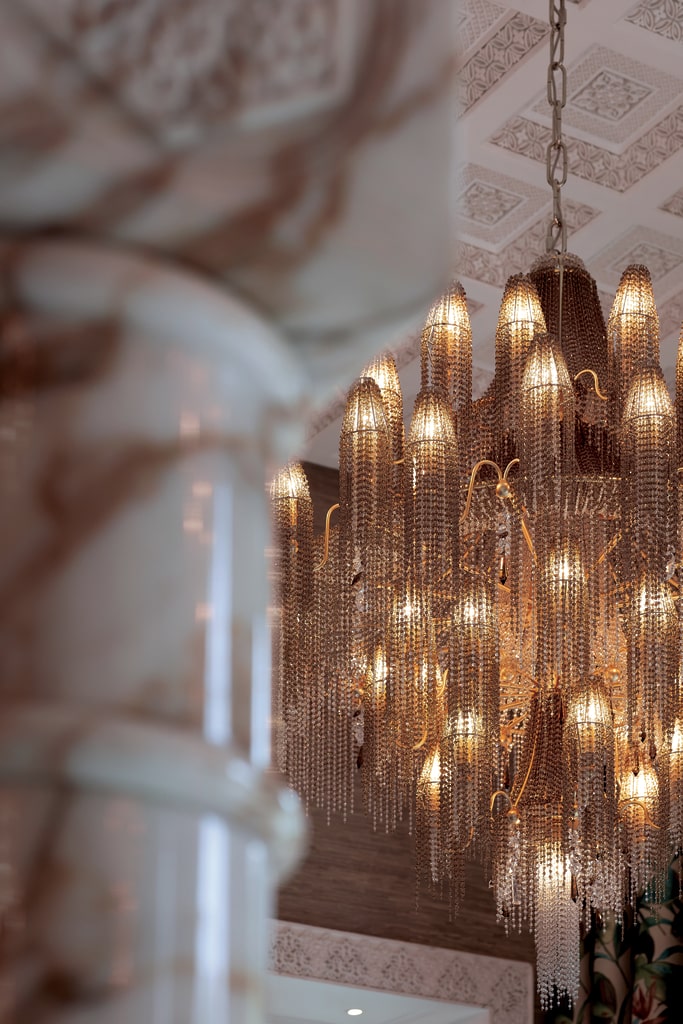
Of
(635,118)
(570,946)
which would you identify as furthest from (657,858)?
(635,118)

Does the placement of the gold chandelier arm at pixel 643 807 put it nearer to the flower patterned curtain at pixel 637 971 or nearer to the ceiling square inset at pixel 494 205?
the ceiling square inset at pixel 494 205

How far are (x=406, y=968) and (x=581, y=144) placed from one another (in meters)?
2.86

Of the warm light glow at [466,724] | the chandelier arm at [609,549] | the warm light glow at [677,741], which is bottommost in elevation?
the warm light glow at [677,741]

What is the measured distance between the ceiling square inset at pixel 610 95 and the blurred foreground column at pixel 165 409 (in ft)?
11.2

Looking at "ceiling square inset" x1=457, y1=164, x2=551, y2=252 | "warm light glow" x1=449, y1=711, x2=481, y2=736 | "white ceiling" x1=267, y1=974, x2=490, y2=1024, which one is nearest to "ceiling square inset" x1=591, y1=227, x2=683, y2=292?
"ceiling square inset" x1=457, y1=164, x2=551, y2=252

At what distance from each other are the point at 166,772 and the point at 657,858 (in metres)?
3.14

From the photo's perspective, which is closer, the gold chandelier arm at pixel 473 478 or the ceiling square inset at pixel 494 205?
the gold chandelier arm at pixel 473 478

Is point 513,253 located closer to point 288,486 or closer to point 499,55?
point 499,55

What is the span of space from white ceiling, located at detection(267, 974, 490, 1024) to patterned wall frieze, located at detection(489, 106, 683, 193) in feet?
A: 8.95

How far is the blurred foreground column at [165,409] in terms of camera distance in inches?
18.0

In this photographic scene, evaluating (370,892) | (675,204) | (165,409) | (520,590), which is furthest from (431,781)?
(165,409)

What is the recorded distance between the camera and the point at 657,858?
3434mm

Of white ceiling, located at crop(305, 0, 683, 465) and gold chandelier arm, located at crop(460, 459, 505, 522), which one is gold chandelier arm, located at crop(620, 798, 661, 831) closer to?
gold chandelier arm, located at crop(460, 459, 505, 522)

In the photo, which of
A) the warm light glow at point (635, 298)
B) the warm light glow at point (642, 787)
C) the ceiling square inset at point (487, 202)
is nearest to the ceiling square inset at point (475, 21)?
the ceiling square inset at point (487, 202)
